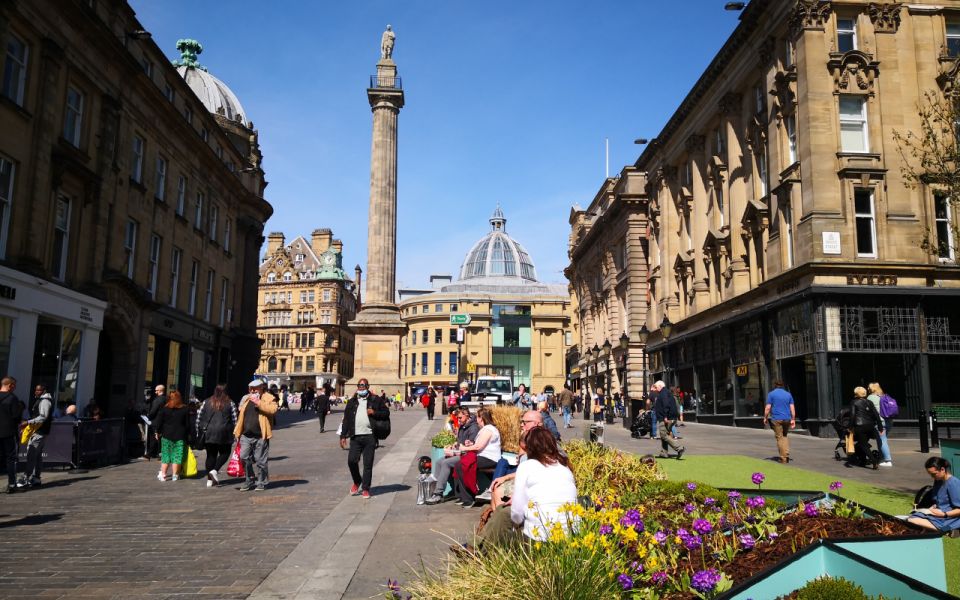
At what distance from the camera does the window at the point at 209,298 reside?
115 ft

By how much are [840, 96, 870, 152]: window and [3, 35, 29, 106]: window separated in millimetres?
25994

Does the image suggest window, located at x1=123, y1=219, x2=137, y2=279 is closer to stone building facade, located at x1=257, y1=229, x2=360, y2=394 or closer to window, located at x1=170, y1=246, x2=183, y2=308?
window, located at x1=170, y1=246, x2=183, y2=308

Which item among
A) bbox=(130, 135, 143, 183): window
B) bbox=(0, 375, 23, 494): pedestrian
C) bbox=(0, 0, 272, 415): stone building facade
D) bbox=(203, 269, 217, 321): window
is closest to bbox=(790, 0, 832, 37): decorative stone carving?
bbox=(0, 0, 272, 415): stone building facade

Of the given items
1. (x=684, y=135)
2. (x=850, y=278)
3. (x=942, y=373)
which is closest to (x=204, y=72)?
(x=684, y=135)

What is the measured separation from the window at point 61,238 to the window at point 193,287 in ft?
36.7

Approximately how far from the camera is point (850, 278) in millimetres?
24328

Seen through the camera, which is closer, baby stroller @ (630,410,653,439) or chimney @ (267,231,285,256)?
baby stroller @ (630,410,653,439)

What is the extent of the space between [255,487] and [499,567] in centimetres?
926

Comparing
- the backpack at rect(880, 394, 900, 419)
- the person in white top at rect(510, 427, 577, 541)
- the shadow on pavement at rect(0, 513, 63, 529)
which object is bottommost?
the shadow on pavement at rect(0, 513, 63, 529)

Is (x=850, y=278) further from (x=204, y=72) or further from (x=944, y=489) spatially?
(x=204, y=72)

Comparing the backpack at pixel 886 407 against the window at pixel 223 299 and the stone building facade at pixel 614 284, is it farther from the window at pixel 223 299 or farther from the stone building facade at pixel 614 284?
the window at pixel 223 299

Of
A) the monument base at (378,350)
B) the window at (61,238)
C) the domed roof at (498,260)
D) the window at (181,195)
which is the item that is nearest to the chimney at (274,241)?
the domed roof at (498,260)

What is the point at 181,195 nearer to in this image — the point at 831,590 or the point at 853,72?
the point at 853,72

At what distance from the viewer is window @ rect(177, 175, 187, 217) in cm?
3116
